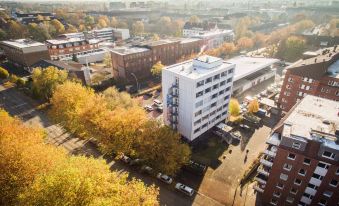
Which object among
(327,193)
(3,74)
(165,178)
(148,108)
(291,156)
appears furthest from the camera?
(3,74)

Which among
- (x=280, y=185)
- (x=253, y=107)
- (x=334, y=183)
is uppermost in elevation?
(x=334, y=183)

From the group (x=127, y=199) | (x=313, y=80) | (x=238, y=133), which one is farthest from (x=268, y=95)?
(x=127, y=199)

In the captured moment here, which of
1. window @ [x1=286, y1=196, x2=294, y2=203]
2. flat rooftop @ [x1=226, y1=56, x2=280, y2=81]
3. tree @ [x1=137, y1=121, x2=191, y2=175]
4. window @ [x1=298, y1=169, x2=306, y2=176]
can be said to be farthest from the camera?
flat rooftop @ [x1=226, y1=56, x2=280, y2=81]

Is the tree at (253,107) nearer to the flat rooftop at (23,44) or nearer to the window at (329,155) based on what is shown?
the window at (329,155)

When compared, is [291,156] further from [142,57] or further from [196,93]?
[142,57]

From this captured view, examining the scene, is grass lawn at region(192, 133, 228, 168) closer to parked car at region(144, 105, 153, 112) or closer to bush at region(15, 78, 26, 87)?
parked car at region(144, 105, 153, 112)

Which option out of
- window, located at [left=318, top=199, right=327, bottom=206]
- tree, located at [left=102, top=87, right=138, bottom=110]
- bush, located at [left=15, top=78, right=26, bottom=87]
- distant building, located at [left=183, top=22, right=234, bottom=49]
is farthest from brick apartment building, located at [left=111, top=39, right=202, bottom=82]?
window, located at [left=318, top=199, right=327, bottom=206]

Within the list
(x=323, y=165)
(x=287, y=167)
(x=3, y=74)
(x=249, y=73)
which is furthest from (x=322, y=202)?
(x=3, y=74)
